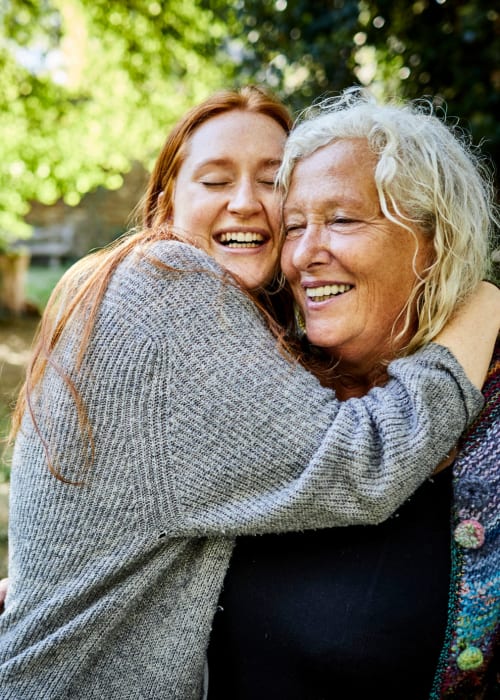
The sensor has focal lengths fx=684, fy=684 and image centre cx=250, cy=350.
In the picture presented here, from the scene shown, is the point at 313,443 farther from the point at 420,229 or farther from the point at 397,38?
the point at 397,38

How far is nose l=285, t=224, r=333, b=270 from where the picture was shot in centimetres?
213

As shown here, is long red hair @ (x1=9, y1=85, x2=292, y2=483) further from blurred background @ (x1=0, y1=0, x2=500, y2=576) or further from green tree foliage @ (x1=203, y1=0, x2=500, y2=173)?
green tree foliage @ (x1=203, y1=0, x2=500, y2=173)

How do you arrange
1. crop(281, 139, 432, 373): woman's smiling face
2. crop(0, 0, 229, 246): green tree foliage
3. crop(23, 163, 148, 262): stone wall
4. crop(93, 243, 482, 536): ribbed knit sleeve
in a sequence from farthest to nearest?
crop(23, 163, 148, 262): stone wall, crop(0, 0, 229, 246): green tree foliage, crop(281, 139, 432, 373): woman's smiling face, crop(93, 243, 482, 536): ribbed knit sleeve

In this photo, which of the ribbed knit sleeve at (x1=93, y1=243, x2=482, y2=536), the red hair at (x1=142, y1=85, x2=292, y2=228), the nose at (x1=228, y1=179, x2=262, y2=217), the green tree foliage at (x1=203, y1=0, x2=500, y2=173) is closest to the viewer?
the ribbed knit sleeve at (x1=93, y1=243, x2=482, y2=536)

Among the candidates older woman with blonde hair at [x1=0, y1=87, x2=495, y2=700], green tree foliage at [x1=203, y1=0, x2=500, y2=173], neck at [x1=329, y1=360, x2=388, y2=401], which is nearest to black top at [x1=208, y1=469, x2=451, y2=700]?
older woman with blonde hair at [x1=0, y1=87, x2=495, y2=700]

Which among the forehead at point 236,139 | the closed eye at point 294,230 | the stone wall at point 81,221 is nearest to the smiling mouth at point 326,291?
the closed eye at point 294,230

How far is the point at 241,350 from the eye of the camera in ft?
5.75

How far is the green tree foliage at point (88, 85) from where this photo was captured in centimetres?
803

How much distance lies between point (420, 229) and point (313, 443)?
0.84 meters

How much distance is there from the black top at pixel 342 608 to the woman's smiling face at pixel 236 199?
0.97 m

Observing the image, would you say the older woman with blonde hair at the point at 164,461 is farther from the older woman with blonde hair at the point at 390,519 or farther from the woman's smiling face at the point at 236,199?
the woman's smiling face at the point at 236,199

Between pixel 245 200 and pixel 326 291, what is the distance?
47cm

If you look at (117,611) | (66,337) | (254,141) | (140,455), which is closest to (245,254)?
(254,141)

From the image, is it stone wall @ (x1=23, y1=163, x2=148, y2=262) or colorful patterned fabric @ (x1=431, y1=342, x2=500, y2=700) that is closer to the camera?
colorful patterned fabric @ (x1=431, y1=342, x2=500, y2=700)
